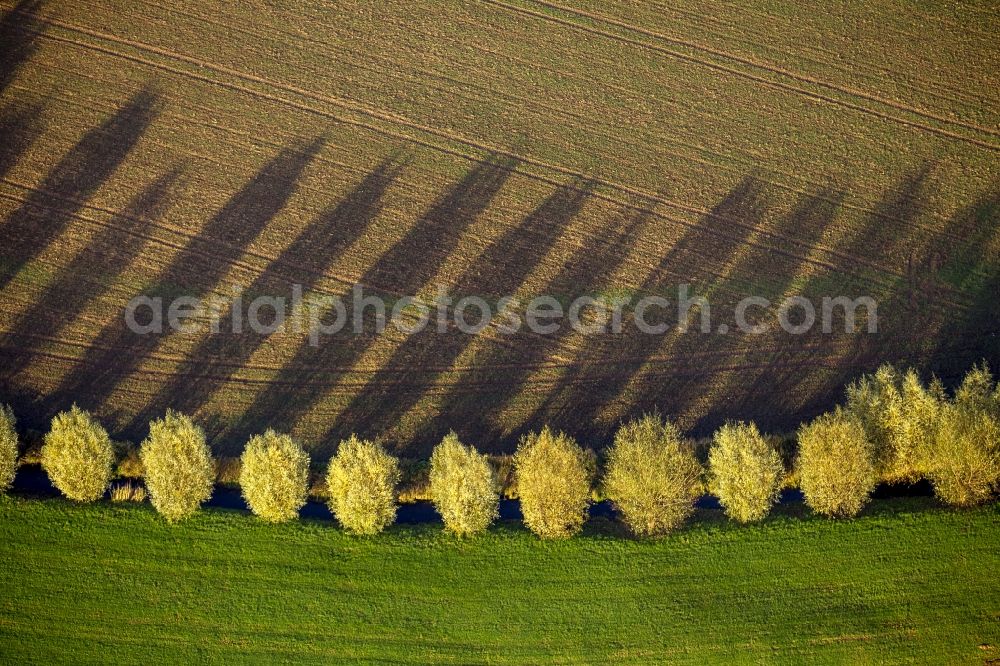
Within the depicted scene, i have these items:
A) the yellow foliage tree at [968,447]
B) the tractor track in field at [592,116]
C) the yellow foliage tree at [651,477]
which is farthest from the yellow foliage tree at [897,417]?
the tractor track in field at [592,116]

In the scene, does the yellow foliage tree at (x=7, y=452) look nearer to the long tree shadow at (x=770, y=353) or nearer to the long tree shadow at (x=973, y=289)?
the long tree shadow at (x=770, y=353)

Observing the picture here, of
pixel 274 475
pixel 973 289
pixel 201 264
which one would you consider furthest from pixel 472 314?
pixel 973 289

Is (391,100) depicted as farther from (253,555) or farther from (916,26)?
(916,26)

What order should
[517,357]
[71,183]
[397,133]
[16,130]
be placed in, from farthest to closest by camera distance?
[397,133] < [16,130] < [71,183] < [517,357]

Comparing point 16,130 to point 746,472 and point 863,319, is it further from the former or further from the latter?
point 863,319

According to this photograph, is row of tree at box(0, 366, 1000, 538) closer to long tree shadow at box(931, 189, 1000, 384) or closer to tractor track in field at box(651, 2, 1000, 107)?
long tree shadow at box(931, 189, 1000, 384)

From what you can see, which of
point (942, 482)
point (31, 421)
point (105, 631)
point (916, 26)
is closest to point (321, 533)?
point (105, 631)
